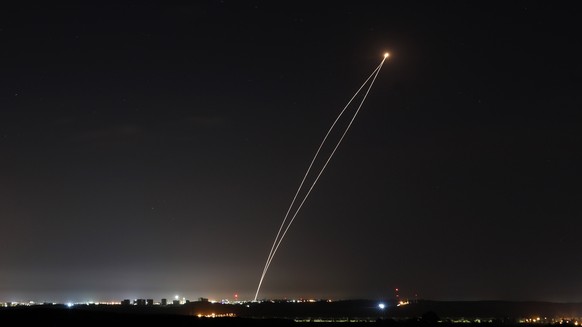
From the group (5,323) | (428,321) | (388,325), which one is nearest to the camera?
(5,323)

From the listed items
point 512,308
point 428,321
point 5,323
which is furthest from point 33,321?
point 512,308

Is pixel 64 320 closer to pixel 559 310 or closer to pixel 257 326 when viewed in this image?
pixel 257 326

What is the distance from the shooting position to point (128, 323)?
60438 mm

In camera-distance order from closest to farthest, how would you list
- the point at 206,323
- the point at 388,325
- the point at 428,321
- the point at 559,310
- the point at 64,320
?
1. the point at 64,320
2. the point at 206,323
3. the point at 388,325
4. the point at 428,321
5. the point at 559,310

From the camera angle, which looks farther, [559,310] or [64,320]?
[559,310]

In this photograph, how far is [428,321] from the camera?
73250 mm

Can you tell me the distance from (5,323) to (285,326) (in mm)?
23436

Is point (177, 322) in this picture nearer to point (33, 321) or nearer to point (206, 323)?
point (206, 323)

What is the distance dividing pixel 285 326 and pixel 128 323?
13.7 m

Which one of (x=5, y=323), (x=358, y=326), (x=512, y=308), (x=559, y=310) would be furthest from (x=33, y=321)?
(x=512, y=308)

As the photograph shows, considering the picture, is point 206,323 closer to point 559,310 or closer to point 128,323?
point 128,323

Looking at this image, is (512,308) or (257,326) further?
(512,308)

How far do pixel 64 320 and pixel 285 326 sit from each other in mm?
18800

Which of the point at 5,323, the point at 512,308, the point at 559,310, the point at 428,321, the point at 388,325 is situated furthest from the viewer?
the point at 512,308
